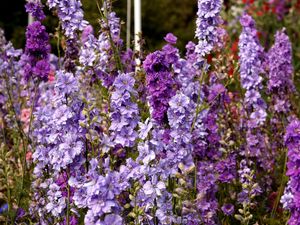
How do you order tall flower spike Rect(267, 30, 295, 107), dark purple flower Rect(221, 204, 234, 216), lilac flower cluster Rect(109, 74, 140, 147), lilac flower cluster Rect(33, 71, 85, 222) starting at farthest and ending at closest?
tall flower spike Rect(267, 30, 295, 107)
dark purple flower Rect(221, 204, 234, 216)
lilac flower cluster Rect(33, 71, 85, 222)
lilac flower cluster Rect(109, 74, 140, 147)

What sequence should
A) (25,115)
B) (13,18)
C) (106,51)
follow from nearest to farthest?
(106,51)
(25,115)
(13,18)

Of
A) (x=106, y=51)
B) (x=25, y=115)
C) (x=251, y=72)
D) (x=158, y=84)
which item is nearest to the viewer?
(x=158, y=84)

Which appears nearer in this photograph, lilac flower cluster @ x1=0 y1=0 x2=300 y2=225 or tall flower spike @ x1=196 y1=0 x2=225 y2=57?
lilac flower cluster @ x1=0 y1=0 x2=300 y2=225

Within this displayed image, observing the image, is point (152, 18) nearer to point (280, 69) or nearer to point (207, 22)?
point (280, 69)

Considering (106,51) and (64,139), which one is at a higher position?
(106,51)

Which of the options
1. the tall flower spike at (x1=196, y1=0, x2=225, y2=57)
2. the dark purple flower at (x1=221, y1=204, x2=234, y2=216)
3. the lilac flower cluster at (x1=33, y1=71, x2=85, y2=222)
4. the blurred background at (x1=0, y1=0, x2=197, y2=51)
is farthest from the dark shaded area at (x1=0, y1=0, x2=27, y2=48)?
the lilac flower cluster at (x1=33, y1=71, x2=85, y2=222)

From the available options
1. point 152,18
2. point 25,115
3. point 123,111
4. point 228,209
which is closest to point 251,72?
point 228,209

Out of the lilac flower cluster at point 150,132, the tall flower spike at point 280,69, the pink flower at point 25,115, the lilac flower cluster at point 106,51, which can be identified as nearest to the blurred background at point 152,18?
the pink flower at point 25,115

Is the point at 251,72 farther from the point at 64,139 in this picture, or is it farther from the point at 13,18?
the point at 13,18

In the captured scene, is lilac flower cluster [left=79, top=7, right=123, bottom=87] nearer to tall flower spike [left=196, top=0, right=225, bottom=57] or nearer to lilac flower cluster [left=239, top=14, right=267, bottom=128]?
tall flower spike [left=196, top=0, right=225, bottom=57]

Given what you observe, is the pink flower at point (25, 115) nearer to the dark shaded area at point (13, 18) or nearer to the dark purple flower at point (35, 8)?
the dark purple flower at point (35, 8)

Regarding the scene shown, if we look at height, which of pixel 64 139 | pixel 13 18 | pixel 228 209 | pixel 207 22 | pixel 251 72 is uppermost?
pixel 13 18

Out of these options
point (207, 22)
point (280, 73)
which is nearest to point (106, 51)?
point (207, 22)

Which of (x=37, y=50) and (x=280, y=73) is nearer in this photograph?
(x=37, y=50)
